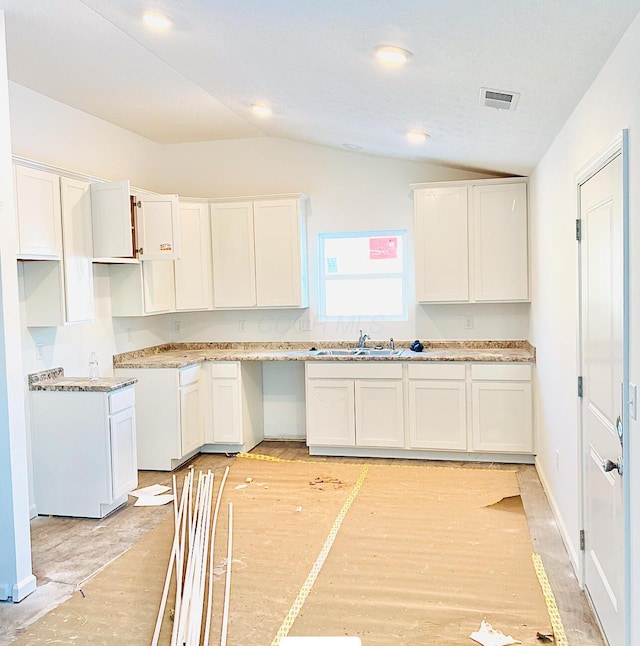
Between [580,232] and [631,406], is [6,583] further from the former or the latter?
[580,232]

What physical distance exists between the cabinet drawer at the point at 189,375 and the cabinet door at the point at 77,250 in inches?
40.2

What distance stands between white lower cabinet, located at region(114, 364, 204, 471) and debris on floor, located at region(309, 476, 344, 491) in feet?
3.85

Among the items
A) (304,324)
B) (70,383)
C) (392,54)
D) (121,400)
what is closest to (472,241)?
(304,324)

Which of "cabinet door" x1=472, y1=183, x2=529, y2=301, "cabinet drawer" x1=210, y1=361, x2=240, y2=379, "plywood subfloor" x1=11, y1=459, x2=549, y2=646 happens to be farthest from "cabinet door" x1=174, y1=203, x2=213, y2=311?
"cabinet door" x1=472, y1=183, x2=529, y2=301

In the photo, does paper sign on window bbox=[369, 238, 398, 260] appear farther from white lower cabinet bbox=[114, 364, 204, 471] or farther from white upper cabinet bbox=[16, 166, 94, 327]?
white upper cabinet bbox=[16, 166, 94, 327]

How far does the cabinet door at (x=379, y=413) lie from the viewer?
5301 millimetres

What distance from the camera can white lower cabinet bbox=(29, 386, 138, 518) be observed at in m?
4.14

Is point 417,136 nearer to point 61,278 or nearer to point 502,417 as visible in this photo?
point 502,417

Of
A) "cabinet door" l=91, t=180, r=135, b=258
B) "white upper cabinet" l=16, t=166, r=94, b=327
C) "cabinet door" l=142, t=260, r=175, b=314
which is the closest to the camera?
"white upper cabinet" l=16, t=166, r=94, b=327

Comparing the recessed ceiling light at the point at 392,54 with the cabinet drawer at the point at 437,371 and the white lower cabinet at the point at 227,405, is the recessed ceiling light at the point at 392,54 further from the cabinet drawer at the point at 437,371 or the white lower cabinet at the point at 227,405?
→ the white lower cabinet at the point at 227,405

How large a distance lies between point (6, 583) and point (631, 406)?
2.96 metres

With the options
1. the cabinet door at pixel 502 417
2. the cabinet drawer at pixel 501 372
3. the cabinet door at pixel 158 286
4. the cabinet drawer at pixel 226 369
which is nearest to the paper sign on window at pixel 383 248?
the cabinet drawer at pixel 501 372

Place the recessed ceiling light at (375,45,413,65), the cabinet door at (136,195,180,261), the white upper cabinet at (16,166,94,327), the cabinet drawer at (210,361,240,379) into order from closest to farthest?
1. the recessed ceiling light at (375,45,413,65)
2. the white upper cabinet at (16,166,94,327)
3. the cabinet door at (136,195,180,261)
4. the cabinet drawer at (210,361,240,379)

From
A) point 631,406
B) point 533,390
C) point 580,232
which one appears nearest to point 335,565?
point 631,406
